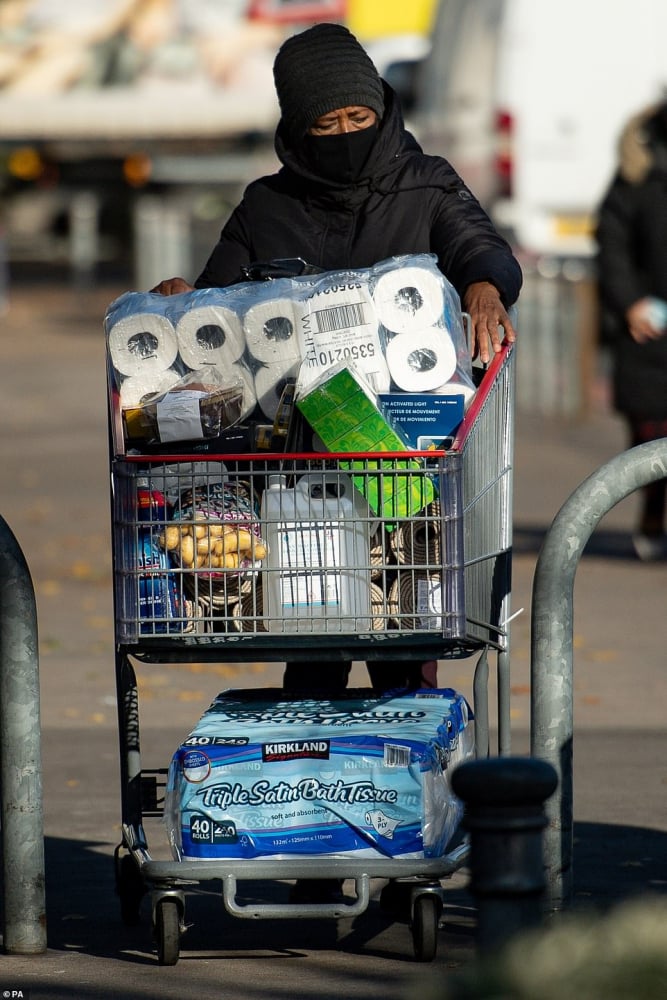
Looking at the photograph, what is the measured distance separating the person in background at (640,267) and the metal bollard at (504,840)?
22.7ft

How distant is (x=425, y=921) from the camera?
4238mm

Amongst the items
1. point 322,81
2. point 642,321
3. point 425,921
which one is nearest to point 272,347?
point 322,81

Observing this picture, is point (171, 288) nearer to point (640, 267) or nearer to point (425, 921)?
point (425, 921)

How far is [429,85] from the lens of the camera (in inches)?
766

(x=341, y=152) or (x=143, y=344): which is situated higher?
(x=341, y=152)

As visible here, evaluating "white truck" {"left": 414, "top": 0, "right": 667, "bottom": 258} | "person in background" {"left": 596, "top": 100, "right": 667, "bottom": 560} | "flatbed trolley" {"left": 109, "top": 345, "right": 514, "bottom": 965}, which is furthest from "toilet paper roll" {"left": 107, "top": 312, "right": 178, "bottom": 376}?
"white truck" {"left": 414, "top": 0, "right": 667, "bottom": 258}

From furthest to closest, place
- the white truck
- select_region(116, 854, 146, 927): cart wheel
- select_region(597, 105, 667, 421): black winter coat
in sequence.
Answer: the white truck, select_region(597, 105, 667, 421): black winter coat, select_region(116, 854, 146, 927): cart wheel

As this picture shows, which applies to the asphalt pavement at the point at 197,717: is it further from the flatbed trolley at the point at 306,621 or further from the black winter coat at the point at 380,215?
the black winter coat at the point at 380,215

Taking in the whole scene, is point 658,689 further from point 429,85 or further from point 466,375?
point 429,85

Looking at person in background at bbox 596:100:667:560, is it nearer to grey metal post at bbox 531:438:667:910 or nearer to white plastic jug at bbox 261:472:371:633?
grey metal post at bbox 531:438:667:910

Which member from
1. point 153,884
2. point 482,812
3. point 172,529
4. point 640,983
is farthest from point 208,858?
point 640,983

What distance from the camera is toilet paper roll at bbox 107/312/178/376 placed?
14.4ft

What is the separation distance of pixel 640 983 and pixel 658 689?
203 inches

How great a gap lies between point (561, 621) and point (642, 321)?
5493mm
